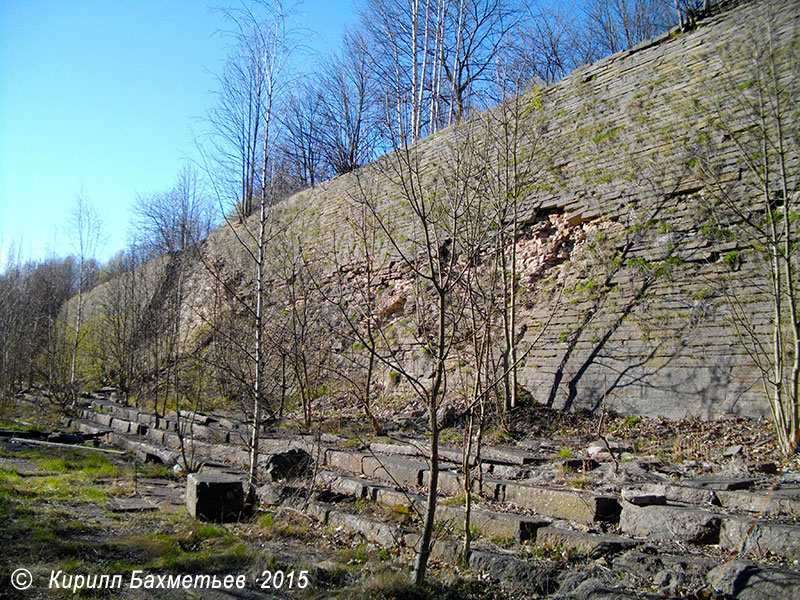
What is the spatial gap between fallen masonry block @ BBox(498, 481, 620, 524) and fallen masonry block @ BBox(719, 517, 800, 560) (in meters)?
0.80

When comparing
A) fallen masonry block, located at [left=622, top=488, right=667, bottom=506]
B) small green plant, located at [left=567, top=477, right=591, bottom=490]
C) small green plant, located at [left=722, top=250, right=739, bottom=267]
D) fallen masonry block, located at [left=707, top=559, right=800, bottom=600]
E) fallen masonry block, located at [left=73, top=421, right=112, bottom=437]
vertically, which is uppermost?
small green plant, located at [left=722, top=250, right=739, bottom=267]

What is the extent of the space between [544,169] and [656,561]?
7600 mm

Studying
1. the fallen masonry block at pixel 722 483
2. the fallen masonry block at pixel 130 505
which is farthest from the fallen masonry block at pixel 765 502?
the fallen masonry block at pixel 130 505

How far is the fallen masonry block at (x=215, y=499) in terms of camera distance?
500 centimetres

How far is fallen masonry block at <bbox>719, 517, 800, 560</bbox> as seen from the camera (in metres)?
3.17

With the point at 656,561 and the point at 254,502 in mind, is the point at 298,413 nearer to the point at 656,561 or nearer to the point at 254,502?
the point at 254,502

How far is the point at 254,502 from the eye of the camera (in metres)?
5.64

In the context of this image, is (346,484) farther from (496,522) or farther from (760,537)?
(760,537)

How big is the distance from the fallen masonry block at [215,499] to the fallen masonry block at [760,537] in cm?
394

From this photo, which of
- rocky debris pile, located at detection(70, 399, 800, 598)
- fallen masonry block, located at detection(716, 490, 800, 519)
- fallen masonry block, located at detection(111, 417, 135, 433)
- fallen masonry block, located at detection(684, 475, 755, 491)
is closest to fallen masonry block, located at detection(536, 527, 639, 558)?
rocky debris pile, located at detection(70, 399, 800, 598)

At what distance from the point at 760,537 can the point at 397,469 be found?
3.57m

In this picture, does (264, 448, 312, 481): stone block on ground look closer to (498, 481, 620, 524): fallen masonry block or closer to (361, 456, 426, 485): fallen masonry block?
(361, 456, 426, 485): fallen masonry block

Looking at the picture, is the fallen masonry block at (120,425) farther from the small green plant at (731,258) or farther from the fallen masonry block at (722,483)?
the small green plant at (731,258)

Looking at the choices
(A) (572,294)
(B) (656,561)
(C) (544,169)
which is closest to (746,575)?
(B) (656,561)
